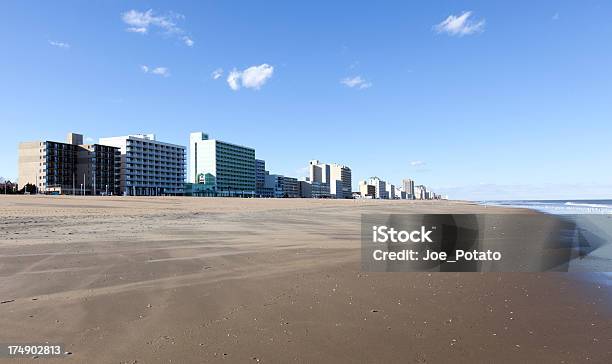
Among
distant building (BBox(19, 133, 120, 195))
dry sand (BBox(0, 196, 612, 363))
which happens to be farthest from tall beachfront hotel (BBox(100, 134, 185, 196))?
dry sand (BBox(0, 196, 612, 363))

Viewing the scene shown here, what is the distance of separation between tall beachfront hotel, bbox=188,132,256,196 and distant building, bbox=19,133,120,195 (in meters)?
46.6

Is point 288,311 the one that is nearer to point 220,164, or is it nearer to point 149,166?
point 149,166

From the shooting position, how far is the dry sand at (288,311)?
3.79 m

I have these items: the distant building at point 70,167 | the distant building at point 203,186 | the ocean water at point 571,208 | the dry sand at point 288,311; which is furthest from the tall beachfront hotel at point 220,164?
the dry sand at point 288,311

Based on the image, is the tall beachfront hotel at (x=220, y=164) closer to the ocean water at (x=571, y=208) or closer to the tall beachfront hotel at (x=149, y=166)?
the tall beachfront hotel at (x=149, y=166)

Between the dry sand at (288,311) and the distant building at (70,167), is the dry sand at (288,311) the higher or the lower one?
the lower one

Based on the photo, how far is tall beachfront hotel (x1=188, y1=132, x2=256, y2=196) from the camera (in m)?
184

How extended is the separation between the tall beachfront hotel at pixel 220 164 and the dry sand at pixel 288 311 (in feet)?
574

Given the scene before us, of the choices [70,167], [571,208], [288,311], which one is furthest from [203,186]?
[288,311]

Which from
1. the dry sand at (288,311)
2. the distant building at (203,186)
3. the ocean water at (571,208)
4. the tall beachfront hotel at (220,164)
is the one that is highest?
the tall beachfront hotel at (220,164)

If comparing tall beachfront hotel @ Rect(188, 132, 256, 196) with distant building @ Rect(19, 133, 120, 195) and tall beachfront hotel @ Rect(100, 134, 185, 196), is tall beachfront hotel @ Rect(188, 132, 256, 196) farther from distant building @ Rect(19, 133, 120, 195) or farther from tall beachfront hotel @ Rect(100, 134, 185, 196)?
distant building @ Rect(19, 133, 120, 195)

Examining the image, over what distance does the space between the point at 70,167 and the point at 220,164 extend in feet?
215

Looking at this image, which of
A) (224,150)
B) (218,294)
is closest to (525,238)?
(218,294)

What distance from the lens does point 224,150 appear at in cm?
18850
